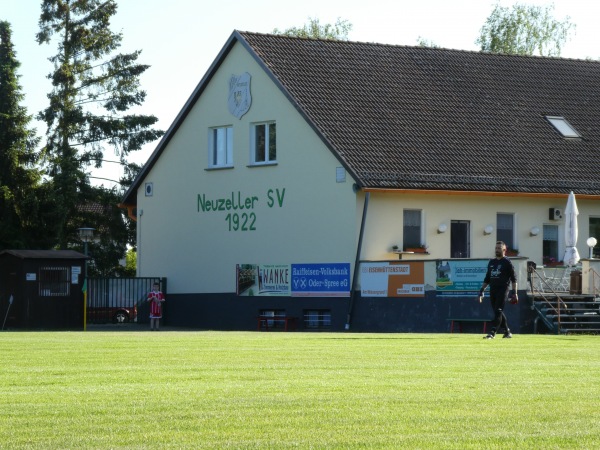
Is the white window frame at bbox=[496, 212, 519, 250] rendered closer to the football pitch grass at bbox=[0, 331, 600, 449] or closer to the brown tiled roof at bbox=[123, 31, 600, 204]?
the brown tiled roof at bbox=[123, 31, 600, 204]

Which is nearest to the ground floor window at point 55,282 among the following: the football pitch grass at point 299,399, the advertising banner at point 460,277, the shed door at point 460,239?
the shed door at point 460,239

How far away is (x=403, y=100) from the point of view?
45250 mm

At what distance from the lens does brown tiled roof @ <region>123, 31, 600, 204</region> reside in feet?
138

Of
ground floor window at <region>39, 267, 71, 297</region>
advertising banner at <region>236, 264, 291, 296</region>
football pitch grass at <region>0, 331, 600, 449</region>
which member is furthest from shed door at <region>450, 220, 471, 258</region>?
football pitch grass at <region>0, 331, 600, 449</region>

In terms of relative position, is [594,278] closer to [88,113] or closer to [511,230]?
[511,230]

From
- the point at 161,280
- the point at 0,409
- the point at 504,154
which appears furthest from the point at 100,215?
the point at 0,409

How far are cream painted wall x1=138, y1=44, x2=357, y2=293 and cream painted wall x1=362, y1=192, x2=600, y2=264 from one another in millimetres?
834

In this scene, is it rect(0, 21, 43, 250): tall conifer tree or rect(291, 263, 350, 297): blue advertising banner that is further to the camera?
rect(0, 21, 43, 250): tall conifer tree

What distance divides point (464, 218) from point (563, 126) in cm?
636

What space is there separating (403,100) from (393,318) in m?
8.59

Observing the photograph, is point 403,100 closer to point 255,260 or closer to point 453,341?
point 255,260

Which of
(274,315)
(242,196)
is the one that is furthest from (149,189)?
(274,315)

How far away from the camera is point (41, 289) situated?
42250mm

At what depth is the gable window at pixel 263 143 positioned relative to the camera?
146 ft
